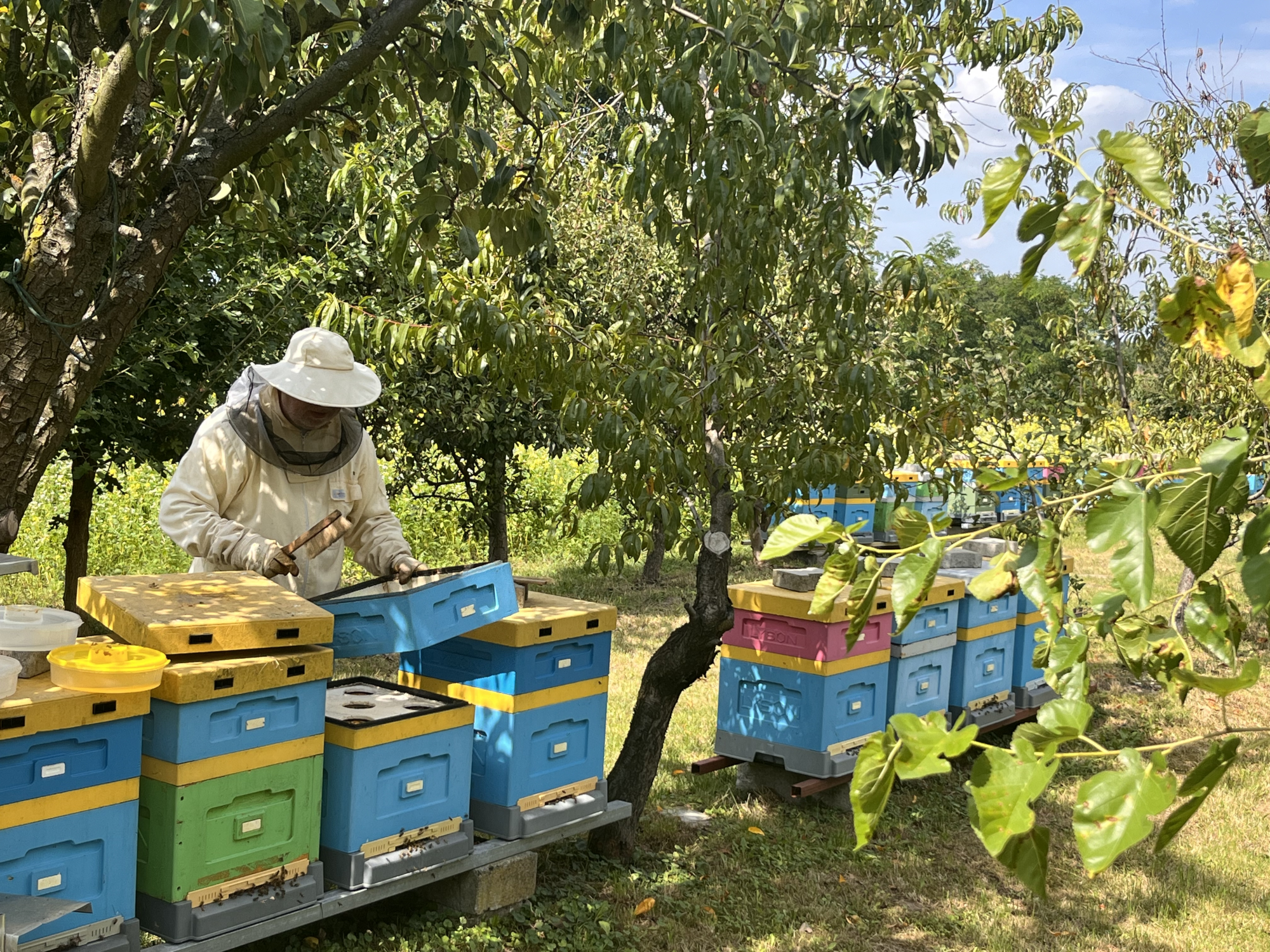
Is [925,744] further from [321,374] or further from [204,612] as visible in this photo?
[321,374]

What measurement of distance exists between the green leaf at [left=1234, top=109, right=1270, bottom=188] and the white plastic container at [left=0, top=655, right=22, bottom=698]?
292 cm

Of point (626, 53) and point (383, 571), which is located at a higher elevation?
point (626, 53)

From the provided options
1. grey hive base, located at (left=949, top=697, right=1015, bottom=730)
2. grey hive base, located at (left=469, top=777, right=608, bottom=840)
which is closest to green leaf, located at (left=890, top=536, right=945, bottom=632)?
grey hive base, located at (left=469, top=777, right=608, bottom=840)

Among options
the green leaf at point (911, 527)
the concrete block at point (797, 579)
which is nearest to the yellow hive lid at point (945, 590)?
the concrete block at point (797, 579)

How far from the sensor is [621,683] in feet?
27.0

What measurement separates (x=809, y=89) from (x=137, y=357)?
13.8ft

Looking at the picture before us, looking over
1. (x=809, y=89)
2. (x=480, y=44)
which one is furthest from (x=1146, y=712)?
(x=480, y=44)

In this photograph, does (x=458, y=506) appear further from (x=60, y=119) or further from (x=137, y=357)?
(x=60, y=119)

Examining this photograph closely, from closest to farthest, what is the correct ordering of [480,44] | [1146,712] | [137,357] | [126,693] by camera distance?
[126,693]
[480,44]
[137,357]
[1146,712]

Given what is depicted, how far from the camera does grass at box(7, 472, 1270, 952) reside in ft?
14.6

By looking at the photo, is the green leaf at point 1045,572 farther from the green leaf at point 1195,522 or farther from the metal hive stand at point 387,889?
the metal hive stand at point 387,889

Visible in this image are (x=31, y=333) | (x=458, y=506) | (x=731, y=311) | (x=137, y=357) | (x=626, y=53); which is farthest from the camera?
(x=458, y=506)

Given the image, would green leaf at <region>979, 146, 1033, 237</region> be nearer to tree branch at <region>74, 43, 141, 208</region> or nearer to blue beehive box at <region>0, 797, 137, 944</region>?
tree branch at <region>74, 43, 141, 208</region>

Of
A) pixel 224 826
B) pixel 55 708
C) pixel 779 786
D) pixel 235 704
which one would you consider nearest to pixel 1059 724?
pixel 55 708
